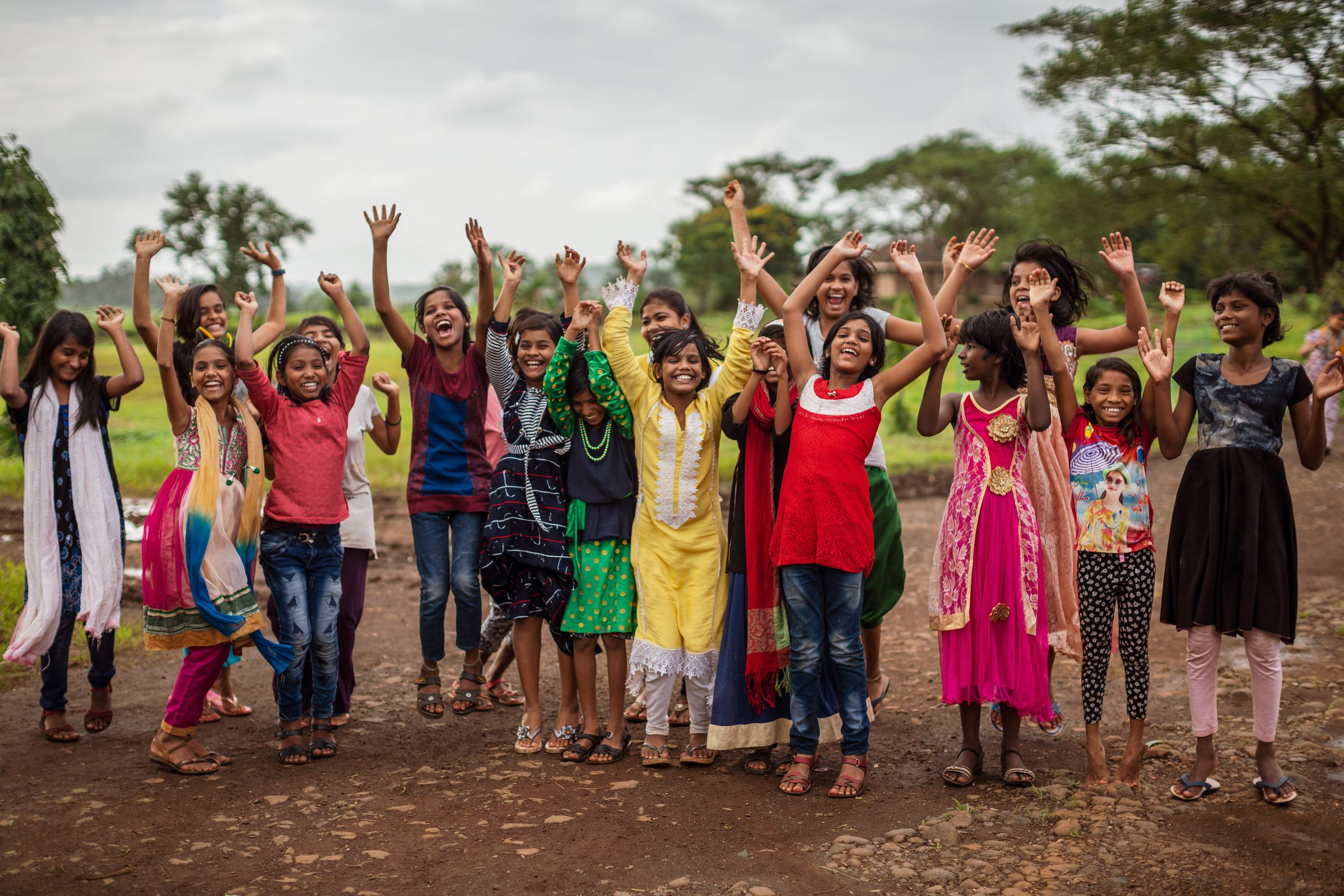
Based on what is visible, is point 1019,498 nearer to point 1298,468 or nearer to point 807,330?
point 807,330

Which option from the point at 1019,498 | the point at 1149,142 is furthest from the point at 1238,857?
the point at 1149,142

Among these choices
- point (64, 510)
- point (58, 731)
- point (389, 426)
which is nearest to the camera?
point (58, 731)

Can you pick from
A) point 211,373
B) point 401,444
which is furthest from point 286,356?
point 401,444

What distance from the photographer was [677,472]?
4562 millimetres

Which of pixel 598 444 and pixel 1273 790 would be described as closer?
pixel 1273 790

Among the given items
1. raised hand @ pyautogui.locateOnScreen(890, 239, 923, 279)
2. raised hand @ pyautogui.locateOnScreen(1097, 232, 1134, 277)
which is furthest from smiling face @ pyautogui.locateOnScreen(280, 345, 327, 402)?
raised hand @ pyautogui.locateOnScreen(1097, 232, 1134, 277)

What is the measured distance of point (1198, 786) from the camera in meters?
4.09

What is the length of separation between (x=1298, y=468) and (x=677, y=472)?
36.7 ft

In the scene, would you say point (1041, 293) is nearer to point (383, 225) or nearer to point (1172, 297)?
point (1172, 297)

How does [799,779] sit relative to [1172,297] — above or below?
below

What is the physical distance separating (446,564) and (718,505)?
60.6 inches

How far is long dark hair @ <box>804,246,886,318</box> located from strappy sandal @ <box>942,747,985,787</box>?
80.0 inches

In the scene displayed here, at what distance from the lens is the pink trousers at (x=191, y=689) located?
4.54m

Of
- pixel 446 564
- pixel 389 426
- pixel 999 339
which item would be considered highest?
pixel 999 339
